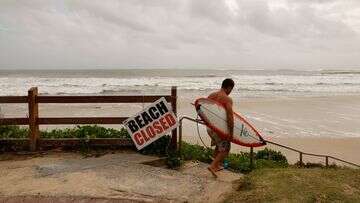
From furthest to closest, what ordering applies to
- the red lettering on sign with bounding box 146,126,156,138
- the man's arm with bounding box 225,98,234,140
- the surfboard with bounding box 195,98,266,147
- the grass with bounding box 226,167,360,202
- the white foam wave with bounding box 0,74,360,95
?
1. the white foam wave with bounding box 0,74,360,95
2. the red lettering on sign with bounding box 146,126,156,138
3. the surfboard with bounding box 195,98,266,147
4. the man's arm with bounding box 225,98,234,140
5. the grass with bounding box 226,167,360,202

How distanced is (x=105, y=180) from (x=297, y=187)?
278 cm

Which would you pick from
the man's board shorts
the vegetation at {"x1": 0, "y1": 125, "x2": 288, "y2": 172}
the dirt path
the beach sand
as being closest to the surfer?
the man's board shorts

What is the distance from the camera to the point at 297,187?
656 centimetres

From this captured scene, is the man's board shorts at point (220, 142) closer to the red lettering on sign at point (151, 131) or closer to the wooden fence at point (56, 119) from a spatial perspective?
the wooden fence at point (56, 119)

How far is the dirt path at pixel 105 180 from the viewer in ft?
21.1

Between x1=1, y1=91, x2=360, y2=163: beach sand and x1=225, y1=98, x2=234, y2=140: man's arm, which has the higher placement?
x1=225, y1=98, x2=234, y2=140: man's arm

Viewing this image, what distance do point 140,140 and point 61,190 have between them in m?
2.49

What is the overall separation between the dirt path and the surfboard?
65 cm

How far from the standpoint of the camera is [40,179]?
23.6ft

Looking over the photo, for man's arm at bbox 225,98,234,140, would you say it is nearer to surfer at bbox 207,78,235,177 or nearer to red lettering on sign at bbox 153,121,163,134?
surfer at bbox 207,78,235,177

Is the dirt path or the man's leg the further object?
the man's leg

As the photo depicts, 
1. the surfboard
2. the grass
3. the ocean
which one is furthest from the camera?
the ocean

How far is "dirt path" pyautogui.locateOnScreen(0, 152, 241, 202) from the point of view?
643cm

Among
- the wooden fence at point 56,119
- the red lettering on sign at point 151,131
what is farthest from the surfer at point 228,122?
the red lettering on sign at point 151,131
